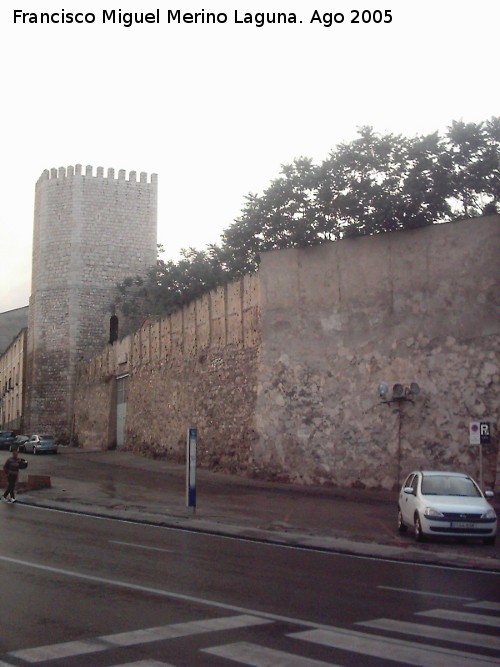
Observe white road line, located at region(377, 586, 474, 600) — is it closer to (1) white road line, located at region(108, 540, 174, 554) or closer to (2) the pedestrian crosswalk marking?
(2) the pedestrian crosswalk marking

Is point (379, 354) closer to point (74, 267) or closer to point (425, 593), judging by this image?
point (425, 593)

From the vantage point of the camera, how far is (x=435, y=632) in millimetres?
8281

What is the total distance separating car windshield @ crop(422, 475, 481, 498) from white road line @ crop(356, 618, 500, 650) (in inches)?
364

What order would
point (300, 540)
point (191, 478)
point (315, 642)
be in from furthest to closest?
point (191, 478) → point (300, 540) → point (315, 642)

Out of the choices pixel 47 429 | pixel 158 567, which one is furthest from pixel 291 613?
pixel 47 429

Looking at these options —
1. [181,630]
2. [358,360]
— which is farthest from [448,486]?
[181,630]

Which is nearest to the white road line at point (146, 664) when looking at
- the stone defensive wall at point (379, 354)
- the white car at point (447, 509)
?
the white car at point (447, 509)

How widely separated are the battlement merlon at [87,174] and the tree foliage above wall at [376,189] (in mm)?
24230

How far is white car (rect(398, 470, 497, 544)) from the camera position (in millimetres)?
16734

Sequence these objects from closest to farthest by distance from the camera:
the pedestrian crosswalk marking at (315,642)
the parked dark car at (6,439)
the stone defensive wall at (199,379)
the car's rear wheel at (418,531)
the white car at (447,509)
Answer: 1. the pedestrian crosswalk marking at (315,642)
2. the white car at (447,509)
3. the car's rear wheel at (418,531)
4. the stone defensive wall at (199,379)
5. the parked dark car at (6,439)

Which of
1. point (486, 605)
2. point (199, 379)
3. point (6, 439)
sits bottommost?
point (486, 605)

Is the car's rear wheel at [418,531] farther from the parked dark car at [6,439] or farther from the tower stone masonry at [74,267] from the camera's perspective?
the tower stone masonry at [74,267]

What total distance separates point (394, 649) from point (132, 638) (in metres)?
2.42

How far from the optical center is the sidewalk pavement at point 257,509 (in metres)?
16.2
